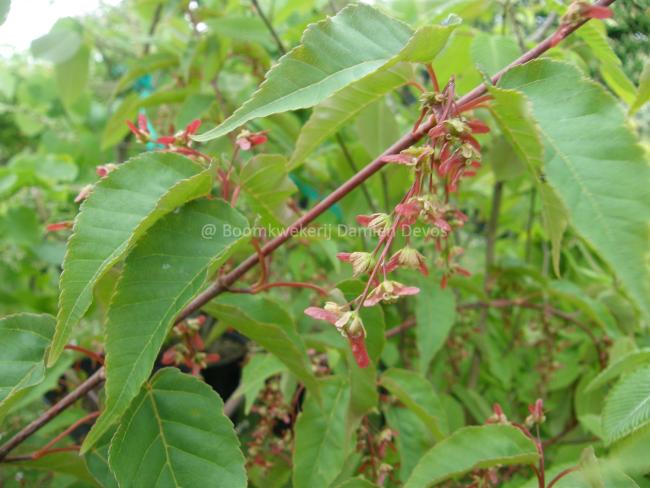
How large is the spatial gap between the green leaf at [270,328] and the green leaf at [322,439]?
0.17 ft

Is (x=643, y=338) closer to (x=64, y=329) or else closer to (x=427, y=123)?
(x=427, y=123)

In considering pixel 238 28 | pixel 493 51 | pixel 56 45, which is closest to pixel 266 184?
pixel 493 51

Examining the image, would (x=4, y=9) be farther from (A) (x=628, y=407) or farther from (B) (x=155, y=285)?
(A) (x=628, y=407)

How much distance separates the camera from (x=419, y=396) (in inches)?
25.0

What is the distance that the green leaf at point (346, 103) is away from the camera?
1.45 feet

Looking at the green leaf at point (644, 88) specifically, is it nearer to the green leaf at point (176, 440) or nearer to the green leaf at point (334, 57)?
the green leaf at point (334, 57)

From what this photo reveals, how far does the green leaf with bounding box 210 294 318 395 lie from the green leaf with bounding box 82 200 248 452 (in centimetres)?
8

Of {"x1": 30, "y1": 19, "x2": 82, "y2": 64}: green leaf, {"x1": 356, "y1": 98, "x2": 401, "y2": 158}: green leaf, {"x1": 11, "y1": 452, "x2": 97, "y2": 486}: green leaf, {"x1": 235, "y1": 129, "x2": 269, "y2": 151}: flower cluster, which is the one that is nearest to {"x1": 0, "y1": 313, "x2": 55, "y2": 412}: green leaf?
{"x1": 11, "y1": 452, "x2": 97, "y2": 486}: green leaf

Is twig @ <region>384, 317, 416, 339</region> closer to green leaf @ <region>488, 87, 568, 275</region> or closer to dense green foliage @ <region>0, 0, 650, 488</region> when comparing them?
dense green foliage @ <region>0, 0, 650, 488</region>

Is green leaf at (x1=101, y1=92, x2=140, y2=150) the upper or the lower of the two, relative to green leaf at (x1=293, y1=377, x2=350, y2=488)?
upper

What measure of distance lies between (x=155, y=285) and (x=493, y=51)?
0.50 metres

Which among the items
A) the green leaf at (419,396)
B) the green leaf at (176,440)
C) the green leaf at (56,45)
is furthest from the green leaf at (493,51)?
the green leaf at (56,45)

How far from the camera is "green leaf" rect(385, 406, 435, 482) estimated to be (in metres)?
0.66

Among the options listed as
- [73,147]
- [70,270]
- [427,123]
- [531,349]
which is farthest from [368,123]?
[73,147]
